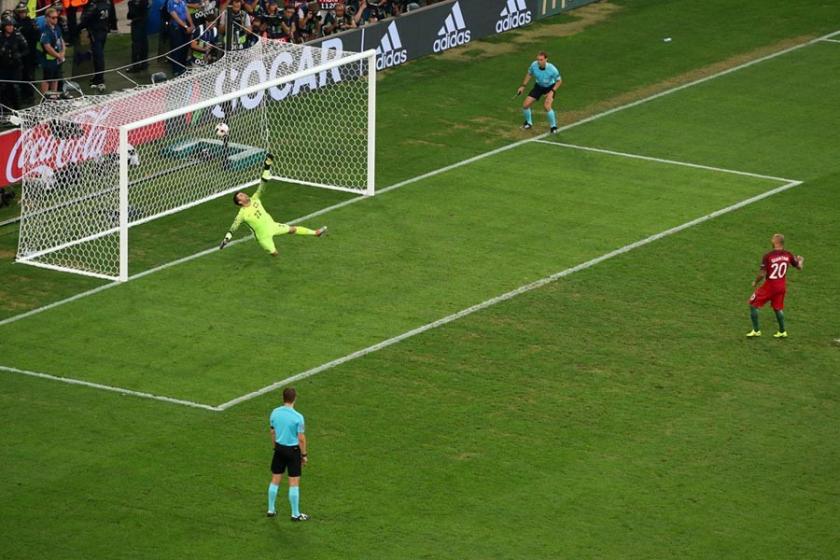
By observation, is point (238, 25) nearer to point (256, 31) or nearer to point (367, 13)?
point (256, 31)

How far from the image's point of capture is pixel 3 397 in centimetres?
2695

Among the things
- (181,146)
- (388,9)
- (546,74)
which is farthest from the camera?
(388,9)

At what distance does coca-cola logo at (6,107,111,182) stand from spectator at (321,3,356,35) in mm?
11259

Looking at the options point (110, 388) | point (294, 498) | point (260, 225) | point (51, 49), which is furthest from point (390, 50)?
point (294, 498)

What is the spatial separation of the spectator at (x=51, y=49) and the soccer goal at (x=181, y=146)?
11.2 ft

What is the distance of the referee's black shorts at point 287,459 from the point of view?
22.8 m

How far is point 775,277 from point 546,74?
13.3 meters

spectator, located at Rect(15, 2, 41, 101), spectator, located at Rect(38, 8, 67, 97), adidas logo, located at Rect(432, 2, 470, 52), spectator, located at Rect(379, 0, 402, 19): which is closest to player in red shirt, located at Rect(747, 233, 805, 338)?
spectator, located at Rect(38, 8, 67, 97)

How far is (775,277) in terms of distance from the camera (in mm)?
29000

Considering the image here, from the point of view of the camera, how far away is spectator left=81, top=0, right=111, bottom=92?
40.6 m

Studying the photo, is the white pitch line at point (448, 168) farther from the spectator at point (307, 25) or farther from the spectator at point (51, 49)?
the spectator at point (51, 49)

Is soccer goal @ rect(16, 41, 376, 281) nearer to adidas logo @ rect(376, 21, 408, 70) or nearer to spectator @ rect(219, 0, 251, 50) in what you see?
spectator @ rect(219, 0, 251, 50)

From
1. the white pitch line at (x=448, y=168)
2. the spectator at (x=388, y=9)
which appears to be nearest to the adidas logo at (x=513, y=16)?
the spectator at (x=388, y=9)

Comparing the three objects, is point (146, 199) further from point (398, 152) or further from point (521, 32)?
point (521, 32)
